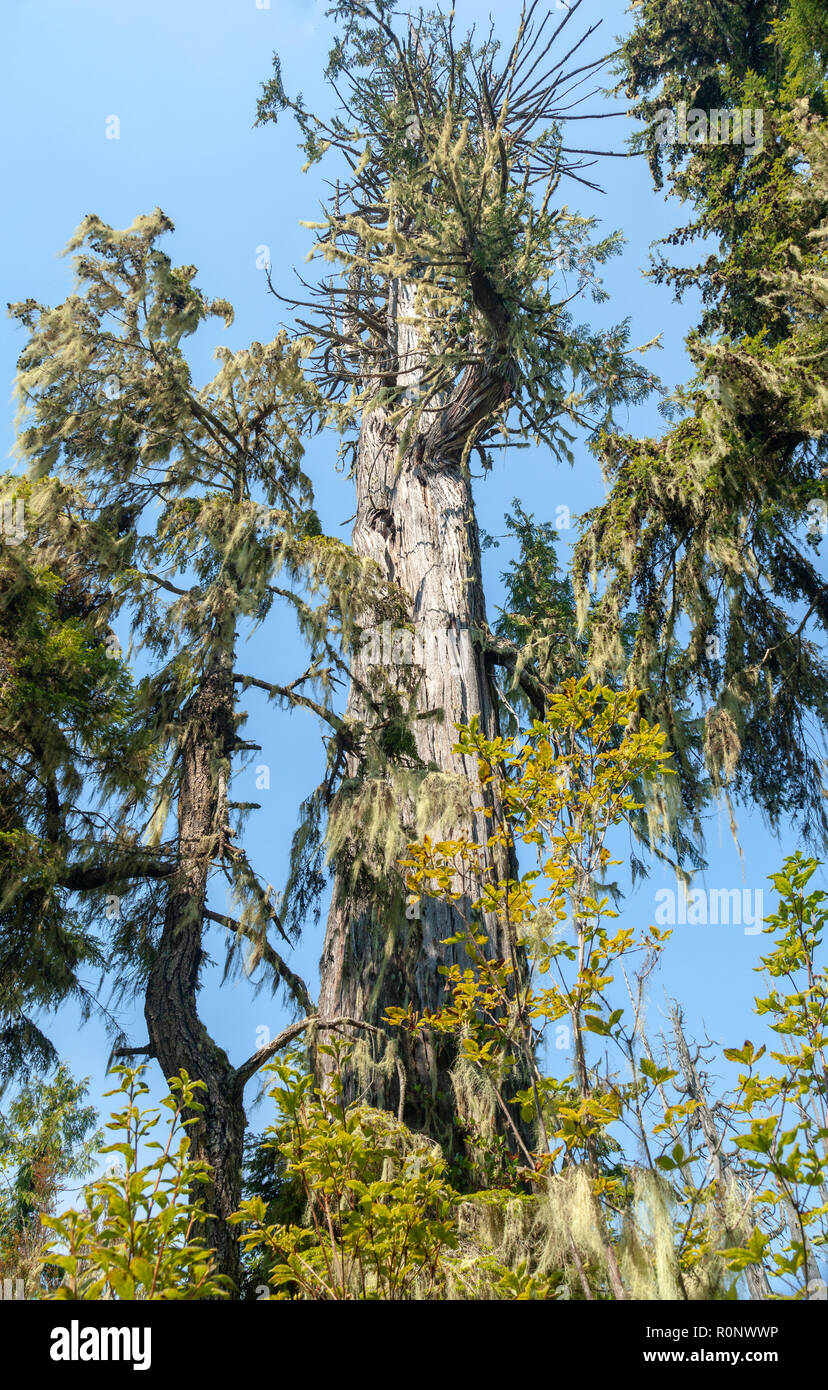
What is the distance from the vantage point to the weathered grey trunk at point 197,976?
12.7 feet

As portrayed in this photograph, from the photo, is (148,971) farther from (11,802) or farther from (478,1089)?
(478,1089)

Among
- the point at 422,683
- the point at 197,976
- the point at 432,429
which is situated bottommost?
the point at 197,976

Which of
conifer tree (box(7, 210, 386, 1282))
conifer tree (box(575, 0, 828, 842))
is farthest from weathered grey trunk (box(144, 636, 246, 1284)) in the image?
conifer tree (box(575, 0, 828, 842))

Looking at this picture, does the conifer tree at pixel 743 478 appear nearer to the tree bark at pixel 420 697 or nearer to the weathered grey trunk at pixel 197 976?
the tree bark at pixel 420 697

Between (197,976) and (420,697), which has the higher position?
(420,697)

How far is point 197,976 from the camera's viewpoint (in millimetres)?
4590

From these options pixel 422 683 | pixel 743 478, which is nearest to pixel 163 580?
pixel 422 683

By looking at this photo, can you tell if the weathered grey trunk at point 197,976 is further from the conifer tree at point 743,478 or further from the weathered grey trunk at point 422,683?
the conifer tree at point 743,478

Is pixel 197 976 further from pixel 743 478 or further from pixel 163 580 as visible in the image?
pixel 743 478

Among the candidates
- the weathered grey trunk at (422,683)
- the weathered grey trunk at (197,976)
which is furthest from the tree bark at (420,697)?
the weathered grey trunk at (197,976)

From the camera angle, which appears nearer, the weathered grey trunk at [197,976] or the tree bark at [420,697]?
the weathered grey trunk at [197,976]

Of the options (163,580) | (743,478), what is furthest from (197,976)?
(743,478)

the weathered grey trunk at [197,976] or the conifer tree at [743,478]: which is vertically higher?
the conifer tree at [743,478]

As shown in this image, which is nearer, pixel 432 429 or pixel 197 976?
pixel 197 976
